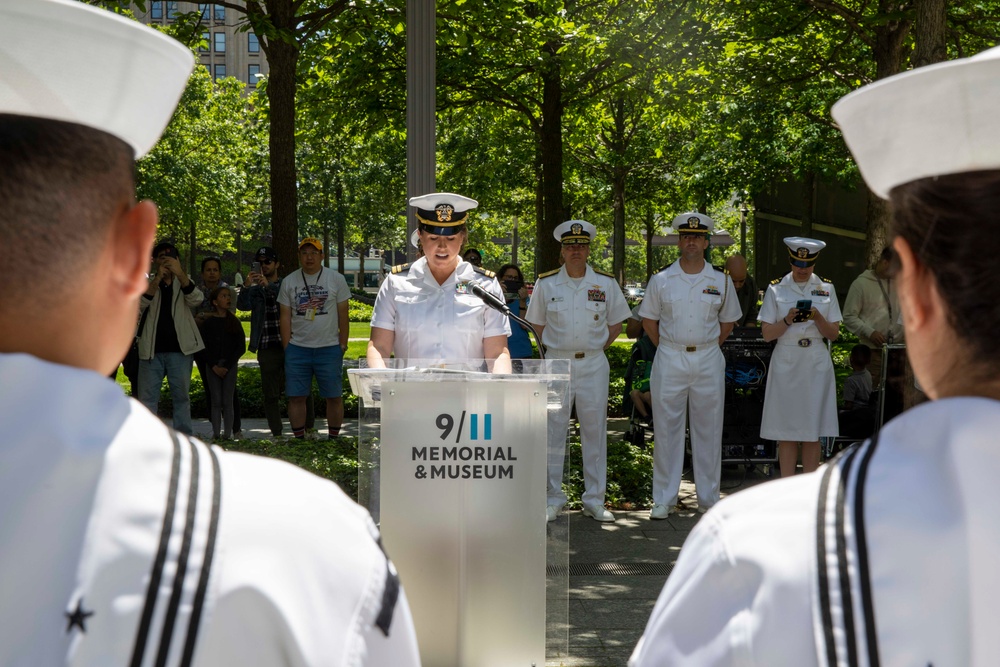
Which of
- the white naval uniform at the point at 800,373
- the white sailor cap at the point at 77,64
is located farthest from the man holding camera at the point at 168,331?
the white sailor cap at the point at 77,64

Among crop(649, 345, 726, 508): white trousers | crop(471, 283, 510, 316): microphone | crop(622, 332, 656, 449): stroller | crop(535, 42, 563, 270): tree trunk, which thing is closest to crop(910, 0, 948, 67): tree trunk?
crop(649, 345, 726, 508): white trousers

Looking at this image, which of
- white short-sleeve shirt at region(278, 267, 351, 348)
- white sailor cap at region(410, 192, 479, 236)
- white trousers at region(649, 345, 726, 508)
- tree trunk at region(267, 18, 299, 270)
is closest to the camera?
white sailor cap at region(410, 192, 479, 236)

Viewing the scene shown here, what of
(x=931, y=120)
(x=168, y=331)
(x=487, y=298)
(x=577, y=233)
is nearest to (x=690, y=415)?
(x=577, y=233)

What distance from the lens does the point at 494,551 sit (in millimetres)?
4516

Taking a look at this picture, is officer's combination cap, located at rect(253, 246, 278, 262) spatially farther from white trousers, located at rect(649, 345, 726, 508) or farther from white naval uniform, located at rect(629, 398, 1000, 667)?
white naval uniform, located at rect(629, 398, 1000, 667)

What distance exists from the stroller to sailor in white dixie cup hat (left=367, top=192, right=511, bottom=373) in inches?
210

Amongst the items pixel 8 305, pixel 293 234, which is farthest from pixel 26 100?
pixel 293 234

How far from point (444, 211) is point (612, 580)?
8.54ft

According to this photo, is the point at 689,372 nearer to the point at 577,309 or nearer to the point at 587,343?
the point at 587,343

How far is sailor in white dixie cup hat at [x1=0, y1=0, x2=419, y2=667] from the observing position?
1.04m

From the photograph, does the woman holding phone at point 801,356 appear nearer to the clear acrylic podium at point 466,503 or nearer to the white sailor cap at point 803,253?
the white sailor cap at point 803,253

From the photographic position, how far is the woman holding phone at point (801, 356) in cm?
870

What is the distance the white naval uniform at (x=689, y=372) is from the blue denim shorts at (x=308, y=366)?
3.74 meters

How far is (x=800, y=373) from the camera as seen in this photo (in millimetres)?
8742
